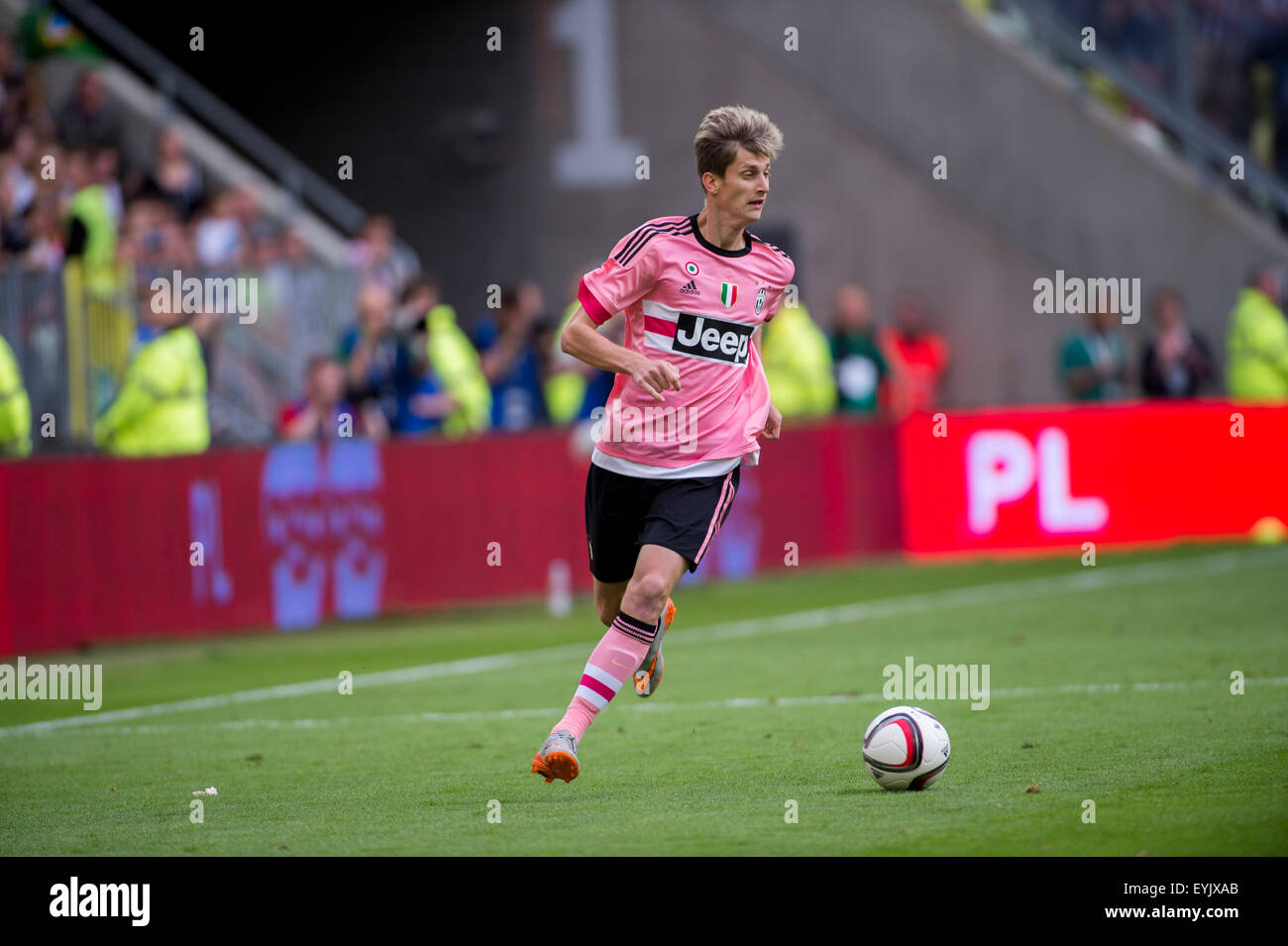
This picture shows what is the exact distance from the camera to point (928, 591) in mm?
15539

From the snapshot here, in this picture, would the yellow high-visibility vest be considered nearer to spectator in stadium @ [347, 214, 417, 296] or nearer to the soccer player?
spectator in stadium @ [347, 214, 417, 296]

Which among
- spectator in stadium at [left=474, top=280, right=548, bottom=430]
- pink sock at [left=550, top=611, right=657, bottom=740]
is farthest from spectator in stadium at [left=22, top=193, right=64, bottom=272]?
pink sock at [left=550, top=611, right=657, bottom=740]

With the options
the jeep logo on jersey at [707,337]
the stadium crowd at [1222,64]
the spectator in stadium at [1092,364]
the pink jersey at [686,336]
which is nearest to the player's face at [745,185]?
the pink jersey at [686,336]

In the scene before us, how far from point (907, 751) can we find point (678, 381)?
159 centimetres

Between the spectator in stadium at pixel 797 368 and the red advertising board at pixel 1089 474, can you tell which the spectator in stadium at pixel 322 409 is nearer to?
the spectator in stadium at pixel 797 368

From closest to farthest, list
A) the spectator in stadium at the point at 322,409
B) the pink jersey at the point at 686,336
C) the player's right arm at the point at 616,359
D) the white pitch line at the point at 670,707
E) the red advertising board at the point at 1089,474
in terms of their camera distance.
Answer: the player's right arm at the point at 616,359, the pink jersey at the point at 686,336, the white pitch line at the point at 670,707, the spectator in stadium at the point at 322,409, the red advertising board at the point at 1089,474

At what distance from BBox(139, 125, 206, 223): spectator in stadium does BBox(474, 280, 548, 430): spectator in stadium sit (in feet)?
10.8

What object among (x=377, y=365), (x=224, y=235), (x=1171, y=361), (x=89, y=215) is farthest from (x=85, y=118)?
(x=1171, y=361)

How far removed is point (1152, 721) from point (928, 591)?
6.73m

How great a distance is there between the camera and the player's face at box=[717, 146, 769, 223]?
304 inches

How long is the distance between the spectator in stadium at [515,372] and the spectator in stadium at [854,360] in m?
3.30

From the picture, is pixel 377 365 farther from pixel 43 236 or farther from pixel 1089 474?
pixel 1089 474

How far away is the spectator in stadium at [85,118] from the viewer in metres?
19.6

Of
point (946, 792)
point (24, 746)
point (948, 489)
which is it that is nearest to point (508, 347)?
point (948, 489)
